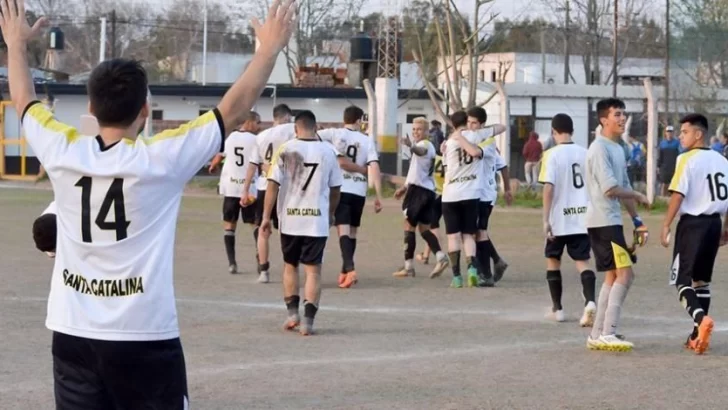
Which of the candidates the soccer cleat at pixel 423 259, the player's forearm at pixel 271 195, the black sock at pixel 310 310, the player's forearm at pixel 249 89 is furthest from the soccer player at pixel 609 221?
the soccer cleat at pixel 423 259

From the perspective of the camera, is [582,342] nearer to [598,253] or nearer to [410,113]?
[598,253]

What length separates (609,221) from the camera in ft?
33.6

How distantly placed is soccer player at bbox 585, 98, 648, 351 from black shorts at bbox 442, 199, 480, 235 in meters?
4.16

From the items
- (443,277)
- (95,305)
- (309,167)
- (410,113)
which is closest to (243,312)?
(309,167)

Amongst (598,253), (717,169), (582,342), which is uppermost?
(717,169)

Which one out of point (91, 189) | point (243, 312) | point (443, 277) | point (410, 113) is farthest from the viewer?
point (410, 113)

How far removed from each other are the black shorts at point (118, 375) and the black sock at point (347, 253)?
1024cm

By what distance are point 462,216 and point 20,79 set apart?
10337mm

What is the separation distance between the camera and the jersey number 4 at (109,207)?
4.30m

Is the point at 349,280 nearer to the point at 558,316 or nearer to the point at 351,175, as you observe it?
the point at 351,175

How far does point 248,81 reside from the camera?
4348mm

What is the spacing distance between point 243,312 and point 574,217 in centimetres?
327

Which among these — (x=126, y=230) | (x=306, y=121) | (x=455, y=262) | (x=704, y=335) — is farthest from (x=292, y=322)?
(x=126, y=230)

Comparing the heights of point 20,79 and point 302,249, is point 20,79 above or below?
above
